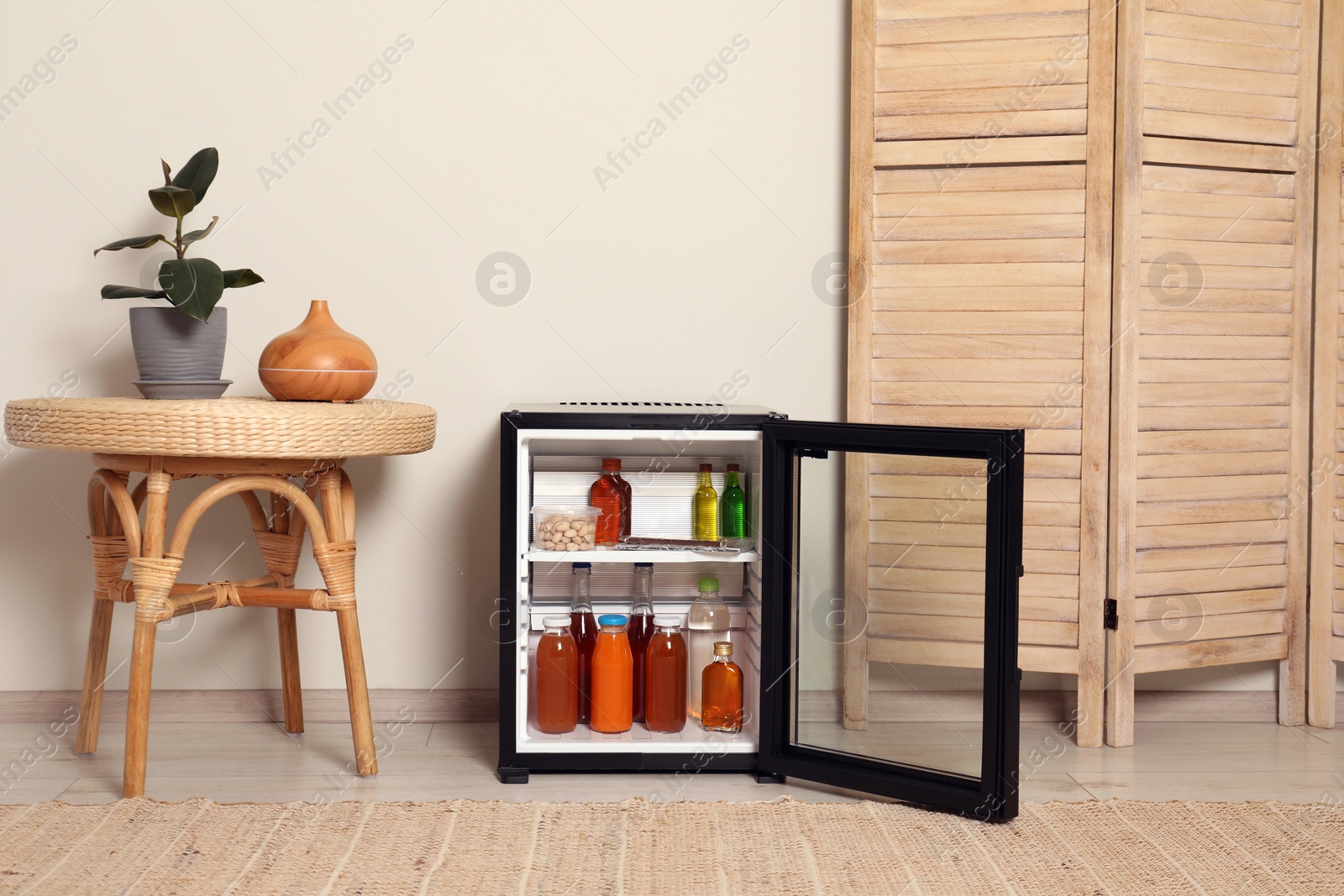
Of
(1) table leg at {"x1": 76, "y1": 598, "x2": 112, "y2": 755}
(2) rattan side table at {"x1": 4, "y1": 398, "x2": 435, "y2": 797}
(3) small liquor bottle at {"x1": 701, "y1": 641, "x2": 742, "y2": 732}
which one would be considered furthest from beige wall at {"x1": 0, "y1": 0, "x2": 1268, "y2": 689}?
(3) small liquor bottle at {"x1": 701, "y1": 641, "x2": 742, "y2": 732}

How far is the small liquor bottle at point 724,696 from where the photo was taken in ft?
6.47

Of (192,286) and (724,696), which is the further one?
(724,696)

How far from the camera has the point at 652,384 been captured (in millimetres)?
2297

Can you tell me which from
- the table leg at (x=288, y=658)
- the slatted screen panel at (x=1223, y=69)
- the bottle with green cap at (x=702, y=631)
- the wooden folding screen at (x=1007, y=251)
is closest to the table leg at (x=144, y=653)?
the table leg at (x=288, y=658)

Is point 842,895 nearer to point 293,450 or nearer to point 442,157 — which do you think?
point 293,450

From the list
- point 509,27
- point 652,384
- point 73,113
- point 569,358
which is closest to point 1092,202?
point 652,384

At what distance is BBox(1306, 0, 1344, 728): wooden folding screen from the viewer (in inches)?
86.8

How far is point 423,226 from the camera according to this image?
7.38 ft

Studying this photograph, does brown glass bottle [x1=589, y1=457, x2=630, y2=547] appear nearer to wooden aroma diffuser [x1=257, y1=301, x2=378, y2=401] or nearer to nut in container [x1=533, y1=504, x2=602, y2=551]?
nut in container [x1=533, y1=504, x2=602, y2=551]

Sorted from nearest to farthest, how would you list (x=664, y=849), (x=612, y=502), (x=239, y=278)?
(x=664, y=849) < (x=239, y=278) < (x=612, y=502)

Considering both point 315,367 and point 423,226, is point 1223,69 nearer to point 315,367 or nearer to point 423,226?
point 423,226

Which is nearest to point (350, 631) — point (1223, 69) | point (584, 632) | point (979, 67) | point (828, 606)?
point (584, 632)

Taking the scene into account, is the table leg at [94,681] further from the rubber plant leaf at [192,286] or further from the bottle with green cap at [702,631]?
the bottle with green cap at [702,631]

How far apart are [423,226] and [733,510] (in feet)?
3.12
